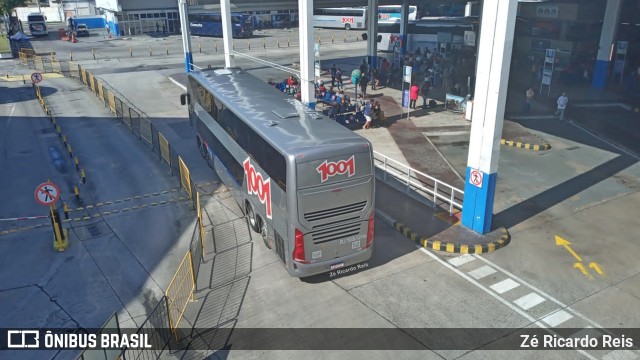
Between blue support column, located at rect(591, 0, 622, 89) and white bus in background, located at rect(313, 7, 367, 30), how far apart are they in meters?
37.0

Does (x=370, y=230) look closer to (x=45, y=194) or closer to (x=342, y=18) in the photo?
(x=45, y=194)

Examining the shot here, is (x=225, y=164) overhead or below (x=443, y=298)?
overhead

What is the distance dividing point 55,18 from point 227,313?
91.7 m

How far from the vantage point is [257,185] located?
1443 cm

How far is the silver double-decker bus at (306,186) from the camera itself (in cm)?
1187

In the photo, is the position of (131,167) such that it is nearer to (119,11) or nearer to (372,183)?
(372,183)

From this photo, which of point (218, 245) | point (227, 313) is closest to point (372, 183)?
point (227, 313)

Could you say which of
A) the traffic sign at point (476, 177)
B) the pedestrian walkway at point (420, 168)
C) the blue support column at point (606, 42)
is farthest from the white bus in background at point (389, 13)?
the traffic sign at point (476, 177)

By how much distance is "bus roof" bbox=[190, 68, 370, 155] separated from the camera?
40.5 feet

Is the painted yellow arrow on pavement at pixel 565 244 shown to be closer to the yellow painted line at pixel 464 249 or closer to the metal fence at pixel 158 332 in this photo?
the yellow painted line at pixel 464 249

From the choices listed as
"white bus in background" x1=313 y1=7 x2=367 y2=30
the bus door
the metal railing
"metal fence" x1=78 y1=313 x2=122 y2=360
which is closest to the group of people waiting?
the metal railing

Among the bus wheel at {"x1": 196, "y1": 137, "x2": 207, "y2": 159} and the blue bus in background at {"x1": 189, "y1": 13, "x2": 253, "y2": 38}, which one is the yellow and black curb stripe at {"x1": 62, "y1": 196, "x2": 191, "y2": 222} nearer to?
the bus wheel at {"x1": 196, "y1": 137, "x2": 207, "y2": 159}

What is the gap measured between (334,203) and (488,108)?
515cm

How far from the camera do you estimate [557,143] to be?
909 inches
